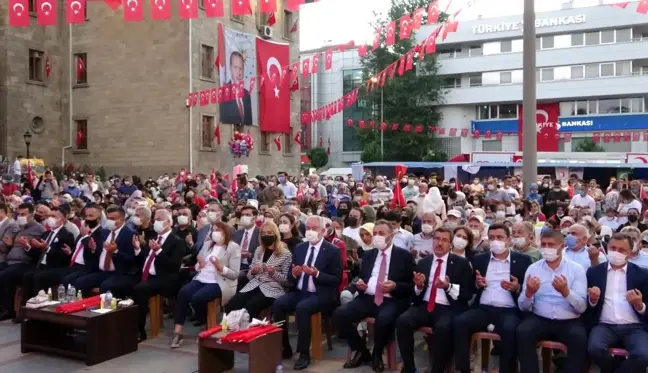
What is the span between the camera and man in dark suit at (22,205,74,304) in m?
8.90

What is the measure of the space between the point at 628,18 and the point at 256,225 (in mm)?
41390

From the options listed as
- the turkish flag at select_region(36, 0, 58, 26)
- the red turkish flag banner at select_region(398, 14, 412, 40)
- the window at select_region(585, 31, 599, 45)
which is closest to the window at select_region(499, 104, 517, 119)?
the window at select_region(585, 31, 599, 45)

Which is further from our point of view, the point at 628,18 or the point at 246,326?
the point at 628,18

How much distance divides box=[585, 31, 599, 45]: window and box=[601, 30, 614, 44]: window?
0.38m

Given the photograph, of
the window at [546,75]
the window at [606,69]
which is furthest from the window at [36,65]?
the window at [606,69]

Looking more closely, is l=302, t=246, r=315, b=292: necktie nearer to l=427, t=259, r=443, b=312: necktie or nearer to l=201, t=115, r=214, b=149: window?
l=427, t=259, r=443, b=312: necktie

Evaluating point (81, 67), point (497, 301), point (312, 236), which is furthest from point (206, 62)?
point (497, 301)

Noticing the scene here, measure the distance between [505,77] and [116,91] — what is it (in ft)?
97.7

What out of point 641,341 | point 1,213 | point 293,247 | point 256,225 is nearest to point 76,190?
point 1,213

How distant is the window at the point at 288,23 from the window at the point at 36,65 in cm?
1165

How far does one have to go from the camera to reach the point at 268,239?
749 cm

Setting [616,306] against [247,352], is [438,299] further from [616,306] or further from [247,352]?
[247,352]

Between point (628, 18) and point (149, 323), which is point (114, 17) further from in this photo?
point (628, 18)

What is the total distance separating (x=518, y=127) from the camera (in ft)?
155
